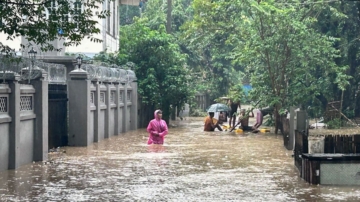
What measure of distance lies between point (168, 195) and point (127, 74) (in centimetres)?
2078

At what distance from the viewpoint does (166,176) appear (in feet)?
50.4

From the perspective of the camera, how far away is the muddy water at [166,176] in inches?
497

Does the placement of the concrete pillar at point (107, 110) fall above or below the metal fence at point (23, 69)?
below

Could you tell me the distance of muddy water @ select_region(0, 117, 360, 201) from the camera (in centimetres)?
1262

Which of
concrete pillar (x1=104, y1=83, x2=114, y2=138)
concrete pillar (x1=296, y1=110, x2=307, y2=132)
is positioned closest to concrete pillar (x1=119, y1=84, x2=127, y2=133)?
concrete pillar (x1=104, y1=83, x2=114, y2=138)

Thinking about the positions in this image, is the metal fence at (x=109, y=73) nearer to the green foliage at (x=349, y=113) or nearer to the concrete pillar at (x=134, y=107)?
the concrete pillar at (x=134, y=107)

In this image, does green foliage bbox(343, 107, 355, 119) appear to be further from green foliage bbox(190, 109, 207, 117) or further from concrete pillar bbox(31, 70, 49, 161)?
concrete pillar bbox(31, 70, 49, 161)

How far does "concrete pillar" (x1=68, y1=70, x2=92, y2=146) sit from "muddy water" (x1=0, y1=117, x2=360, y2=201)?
0.79 m

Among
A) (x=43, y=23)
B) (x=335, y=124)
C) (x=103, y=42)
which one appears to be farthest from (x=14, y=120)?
(x=335, y=124)

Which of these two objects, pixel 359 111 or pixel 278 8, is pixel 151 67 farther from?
pixel 359 111

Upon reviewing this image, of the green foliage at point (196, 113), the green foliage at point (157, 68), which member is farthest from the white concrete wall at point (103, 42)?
the green foliage at point (196, 113)

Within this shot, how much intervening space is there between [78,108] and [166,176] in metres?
9.05

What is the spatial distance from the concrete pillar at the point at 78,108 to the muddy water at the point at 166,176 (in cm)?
79

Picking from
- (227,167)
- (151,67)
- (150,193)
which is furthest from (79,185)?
(151,67)
